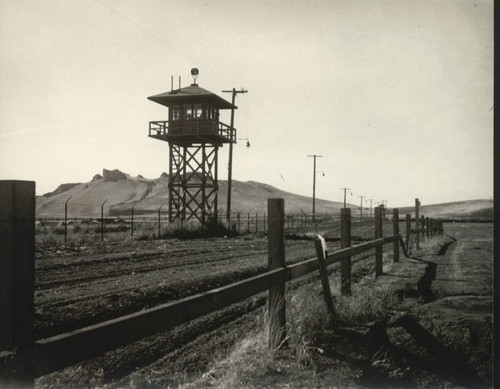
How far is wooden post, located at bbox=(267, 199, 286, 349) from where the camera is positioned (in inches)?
186

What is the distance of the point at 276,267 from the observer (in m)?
4.89

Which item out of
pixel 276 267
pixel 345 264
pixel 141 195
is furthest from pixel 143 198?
pixel 276 267

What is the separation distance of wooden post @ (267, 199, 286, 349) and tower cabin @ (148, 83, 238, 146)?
24.7 metres

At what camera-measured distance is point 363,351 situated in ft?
15.4

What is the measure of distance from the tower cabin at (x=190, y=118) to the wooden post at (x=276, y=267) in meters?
24.7

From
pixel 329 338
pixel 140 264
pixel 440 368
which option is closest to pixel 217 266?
pixel 140 264

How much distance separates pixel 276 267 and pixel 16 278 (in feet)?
9.94

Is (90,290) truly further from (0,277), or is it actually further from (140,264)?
(0,277)

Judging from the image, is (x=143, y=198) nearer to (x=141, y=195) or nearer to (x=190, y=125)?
(x=141, y=195)

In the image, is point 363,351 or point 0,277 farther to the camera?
point 363,351

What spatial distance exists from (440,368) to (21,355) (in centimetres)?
340

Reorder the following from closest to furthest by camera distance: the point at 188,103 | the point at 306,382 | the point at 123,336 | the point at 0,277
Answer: the point at 0,277 → the point at 123,336 → the point at 306,382 → the point at 188,103

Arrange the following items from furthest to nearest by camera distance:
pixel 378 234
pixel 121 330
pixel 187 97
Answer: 1. pixel 187 97
2. pixel 378 234
3. pixel 121 330

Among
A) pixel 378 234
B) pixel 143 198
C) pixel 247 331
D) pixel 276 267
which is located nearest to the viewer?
pixel 276 267
